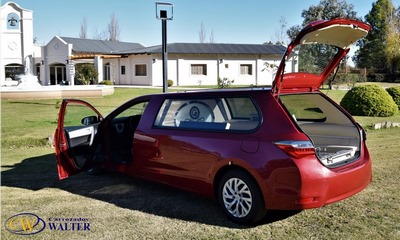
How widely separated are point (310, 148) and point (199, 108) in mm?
1488

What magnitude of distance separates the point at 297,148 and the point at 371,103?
1032cm

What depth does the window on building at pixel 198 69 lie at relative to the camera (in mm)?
39656

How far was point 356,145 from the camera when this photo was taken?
472 cm

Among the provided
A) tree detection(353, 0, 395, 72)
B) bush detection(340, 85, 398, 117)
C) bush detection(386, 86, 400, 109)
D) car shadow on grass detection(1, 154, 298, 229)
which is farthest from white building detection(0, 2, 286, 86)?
car shadow on grass detection(1, 154, 298, 229)

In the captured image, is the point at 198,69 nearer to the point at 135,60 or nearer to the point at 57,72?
the point at 135,60

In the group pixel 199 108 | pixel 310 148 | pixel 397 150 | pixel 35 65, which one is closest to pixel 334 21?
pixel 310 148

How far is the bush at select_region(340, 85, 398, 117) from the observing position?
42.7ft

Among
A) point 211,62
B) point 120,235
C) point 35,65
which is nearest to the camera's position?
point 120,235

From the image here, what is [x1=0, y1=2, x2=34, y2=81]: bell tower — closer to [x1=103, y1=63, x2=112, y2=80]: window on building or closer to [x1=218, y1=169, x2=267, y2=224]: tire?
[x1=103, y1=63, x2=112, y2=80]: window on building

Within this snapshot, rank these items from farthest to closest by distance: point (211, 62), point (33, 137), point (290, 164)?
point (211, 62) → point (33, 137) → point (290, 164)

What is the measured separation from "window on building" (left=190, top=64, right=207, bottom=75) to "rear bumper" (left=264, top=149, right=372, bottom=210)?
36.0 meters

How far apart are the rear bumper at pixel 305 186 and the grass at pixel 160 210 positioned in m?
0.36

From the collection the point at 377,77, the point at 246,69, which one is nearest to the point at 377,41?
the point at 377,77

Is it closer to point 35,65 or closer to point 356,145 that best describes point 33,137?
point 356,145
